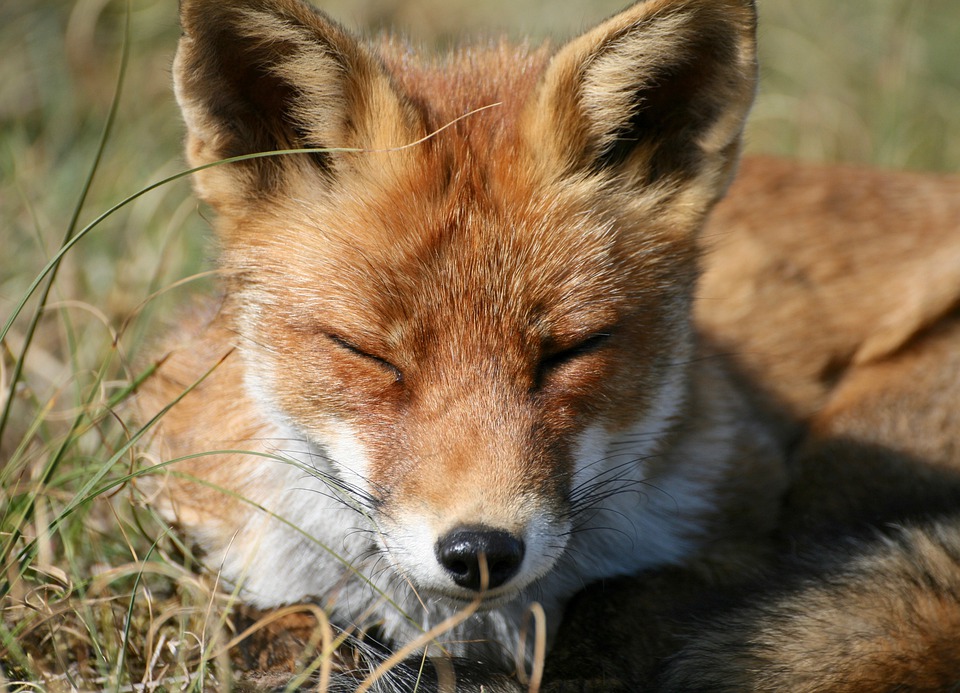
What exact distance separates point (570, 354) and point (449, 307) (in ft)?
1.22

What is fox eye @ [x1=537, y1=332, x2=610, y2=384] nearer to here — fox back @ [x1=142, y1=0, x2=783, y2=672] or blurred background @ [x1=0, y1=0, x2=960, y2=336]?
fox back @ [x1=142, y1=0, x2=783, y2=672]

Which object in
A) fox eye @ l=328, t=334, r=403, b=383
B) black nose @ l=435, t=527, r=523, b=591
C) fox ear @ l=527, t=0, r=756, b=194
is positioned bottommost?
black nose @ l=435, t=527, r=523, b=591

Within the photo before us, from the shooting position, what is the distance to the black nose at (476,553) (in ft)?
7.36

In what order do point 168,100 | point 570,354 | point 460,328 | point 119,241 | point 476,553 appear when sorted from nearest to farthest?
point 476,553
point 460,328
point 570,354
point 119,241
point 168,100

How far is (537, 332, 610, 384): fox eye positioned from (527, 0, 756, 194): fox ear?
0.52 metres

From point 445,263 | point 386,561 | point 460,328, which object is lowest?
point 386,561

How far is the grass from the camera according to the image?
290 cm

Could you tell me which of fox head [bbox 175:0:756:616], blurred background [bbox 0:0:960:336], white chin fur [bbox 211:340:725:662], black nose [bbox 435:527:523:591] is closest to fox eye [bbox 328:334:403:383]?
fox head [bbox 175:0:756:616]

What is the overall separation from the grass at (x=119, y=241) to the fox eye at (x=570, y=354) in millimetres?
914

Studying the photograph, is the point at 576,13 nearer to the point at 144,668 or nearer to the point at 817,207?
the point at 817,207

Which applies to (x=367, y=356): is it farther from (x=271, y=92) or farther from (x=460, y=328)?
(x=271, y=92)

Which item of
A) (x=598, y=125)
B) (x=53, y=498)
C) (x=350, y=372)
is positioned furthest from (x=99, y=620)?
(x=598, y=125)

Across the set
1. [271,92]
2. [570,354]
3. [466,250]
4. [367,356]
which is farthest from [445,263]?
[271,92]

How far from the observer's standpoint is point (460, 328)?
259 centimetres
